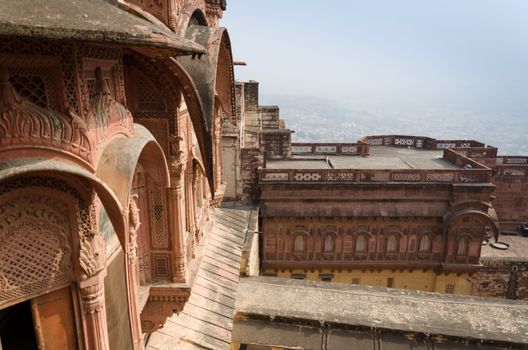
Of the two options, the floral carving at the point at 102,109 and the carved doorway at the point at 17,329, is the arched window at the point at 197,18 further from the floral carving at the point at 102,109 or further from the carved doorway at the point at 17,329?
the carved doorway at the point at 17,329

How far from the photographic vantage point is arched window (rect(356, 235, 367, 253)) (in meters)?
16.5

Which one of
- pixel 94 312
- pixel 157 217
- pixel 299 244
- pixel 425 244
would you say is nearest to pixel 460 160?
pixel 425 244

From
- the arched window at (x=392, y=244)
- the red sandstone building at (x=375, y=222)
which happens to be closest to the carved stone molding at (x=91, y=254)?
the red sandstone building at (x=375, y=222)

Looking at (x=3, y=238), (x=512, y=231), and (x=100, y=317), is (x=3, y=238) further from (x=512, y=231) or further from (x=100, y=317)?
(x=512, y=231)

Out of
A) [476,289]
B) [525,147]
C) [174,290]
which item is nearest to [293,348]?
[174,290]

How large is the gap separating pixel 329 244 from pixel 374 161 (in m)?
5.82

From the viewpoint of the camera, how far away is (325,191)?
637 inches

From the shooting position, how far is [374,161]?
65.2 ft

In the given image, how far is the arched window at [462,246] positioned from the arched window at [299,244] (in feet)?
22.2

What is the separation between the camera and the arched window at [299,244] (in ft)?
54.0

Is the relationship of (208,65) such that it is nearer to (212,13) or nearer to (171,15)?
(171,15)

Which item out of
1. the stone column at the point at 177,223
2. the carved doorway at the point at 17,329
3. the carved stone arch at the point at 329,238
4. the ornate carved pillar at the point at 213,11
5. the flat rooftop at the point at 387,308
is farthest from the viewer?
the carved stone arch at the point at 329,238

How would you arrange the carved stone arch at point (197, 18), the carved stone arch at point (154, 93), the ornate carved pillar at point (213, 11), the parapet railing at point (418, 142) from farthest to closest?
the parapet railing at point (418, 142)
the ornate carved pillar at point (213, 11)
the carved stone arch at point (197, 18)
the carved stone arch at point (154, 93)

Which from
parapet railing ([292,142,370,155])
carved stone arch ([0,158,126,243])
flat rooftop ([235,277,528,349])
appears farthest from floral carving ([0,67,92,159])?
parapet railing ([292,142,370,155])
